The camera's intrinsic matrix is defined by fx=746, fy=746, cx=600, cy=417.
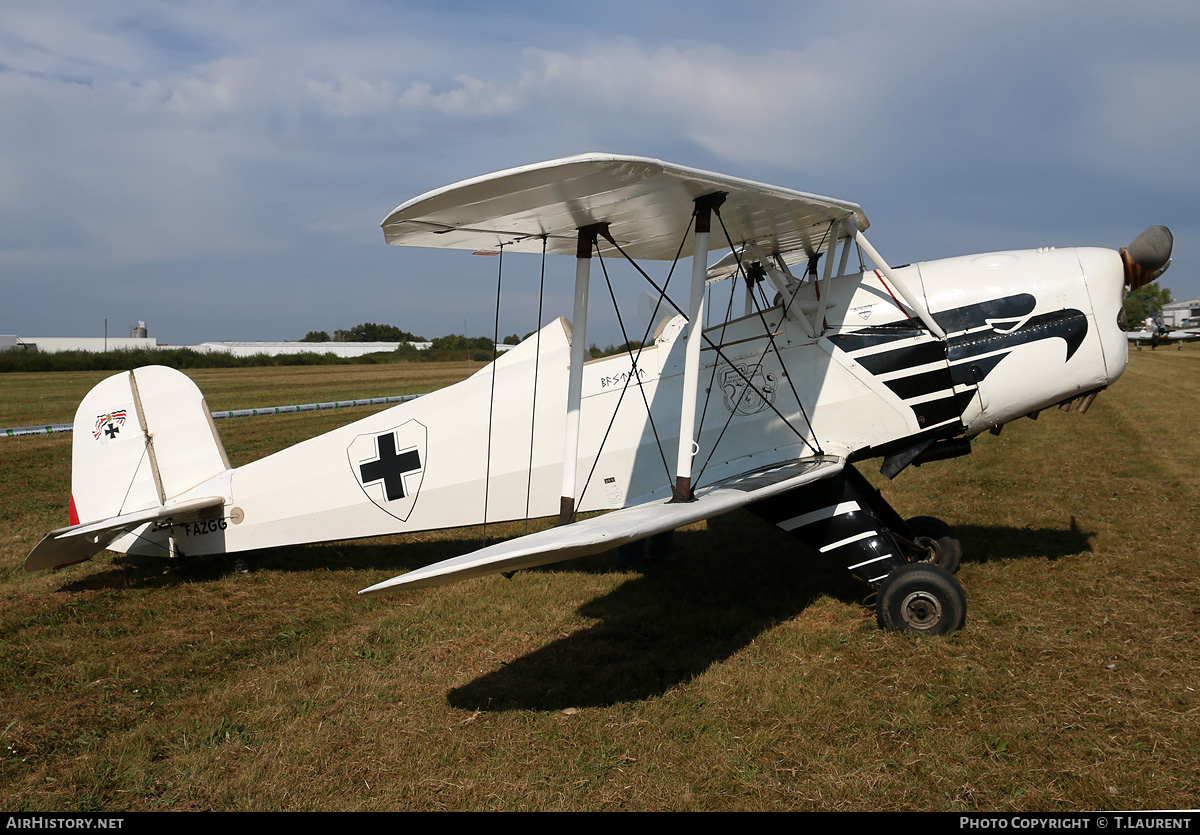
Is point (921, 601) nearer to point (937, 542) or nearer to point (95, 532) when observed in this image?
point (937, 542)

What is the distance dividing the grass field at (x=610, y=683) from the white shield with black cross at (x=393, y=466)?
0.77m

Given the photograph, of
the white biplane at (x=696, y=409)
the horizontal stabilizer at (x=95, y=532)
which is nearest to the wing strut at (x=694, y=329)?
the white biplane at (x=696, y=409)

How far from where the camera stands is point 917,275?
5094mm

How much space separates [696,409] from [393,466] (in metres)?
2.31

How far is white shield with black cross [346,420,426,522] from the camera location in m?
5.59

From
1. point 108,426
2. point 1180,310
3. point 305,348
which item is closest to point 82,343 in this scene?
point 305,348

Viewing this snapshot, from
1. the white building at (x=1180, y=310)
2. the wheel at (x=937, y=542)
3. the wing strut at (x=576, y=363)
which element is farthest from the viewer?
the white building at (x=1180, y=310)

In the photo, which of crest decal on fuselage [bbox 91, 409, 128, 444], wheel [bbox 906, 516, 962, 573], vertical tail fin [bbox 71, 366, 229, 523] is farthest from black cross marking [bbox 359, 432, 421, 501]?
wheel [bbox 906, 516, 962, 573]

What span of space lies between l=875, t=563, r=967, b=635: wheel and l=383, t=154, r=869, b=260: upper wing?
7.50ft

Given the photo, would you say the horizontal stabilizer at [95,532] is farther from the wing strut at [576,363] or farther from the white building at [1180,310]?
the white building at [1180,310]

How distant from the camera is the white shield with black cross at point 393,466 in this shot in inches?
220

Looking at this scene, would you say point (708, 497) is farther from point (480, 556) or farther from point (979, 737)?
point (979, 737)

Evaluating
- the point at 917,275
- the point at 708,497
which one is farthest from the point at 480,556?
the point at 917,275
